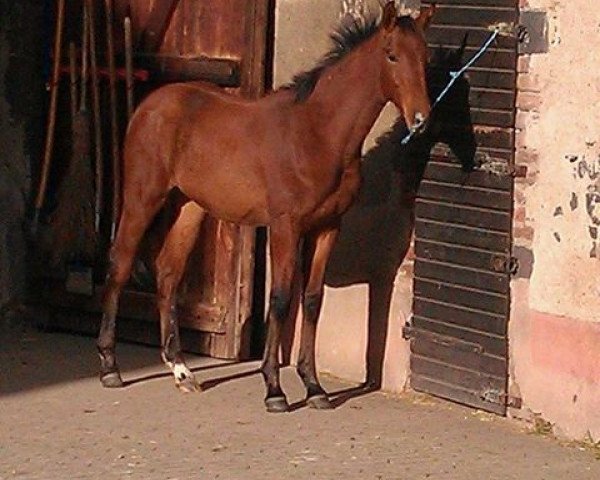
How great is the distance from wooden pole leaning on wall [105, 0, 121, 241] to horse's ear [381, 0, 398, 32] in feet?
7.61

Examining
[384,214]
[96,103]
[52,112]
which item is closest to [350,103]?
[384,214]

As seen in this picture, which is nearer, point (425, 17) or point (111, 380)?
point (425, 17)

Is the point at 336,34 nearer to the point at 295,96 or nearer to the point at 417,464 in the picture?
the point at 295,96

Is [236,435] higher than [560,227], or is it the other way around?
[560,227]

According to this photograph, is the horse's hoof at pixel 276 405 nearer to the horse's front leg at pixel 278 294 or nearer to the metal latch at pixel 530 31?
the horse's front leg at pixel 278 294

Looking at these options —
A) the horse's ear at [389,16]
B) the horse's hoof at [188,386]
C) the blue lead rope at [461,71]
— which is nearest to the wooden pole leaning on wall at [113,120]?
the horse's hoof at [188,386]

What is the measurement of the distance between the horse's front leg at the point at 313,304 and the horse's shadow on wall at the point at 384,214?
0.44 metres

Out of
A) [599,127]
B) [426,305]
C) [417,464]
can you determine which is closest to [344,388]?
[426,305]

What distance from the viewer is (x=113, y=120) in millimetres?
10133

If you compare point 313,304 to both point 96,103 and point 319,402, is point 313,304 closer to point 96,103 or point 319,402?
point 319,402

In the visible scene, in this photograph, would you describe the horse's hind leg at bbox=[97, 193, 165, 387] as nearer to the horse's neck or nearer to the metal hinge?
the horse's neck

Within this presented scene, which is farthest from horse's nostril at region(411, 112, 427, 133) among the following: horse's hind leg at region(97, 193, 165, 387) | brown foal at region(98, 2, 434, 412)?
horse's hind leg at region(97, 193, 165, 387)

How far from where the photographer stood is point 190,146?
9.10 metres

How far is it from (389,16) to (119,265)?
2189 millimetres
